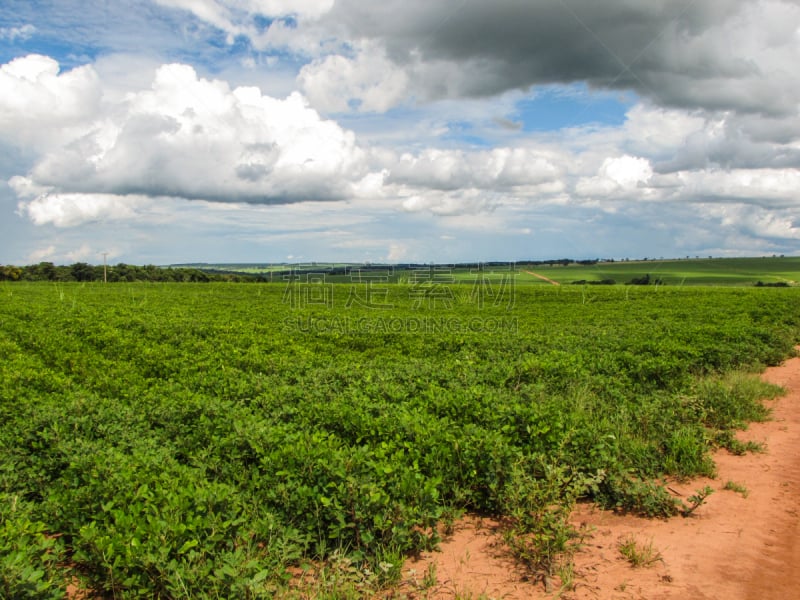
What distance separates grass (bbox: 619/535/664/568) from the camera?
14.0ft

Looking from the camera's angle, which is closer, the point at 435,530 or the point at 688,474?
the point at 435,530

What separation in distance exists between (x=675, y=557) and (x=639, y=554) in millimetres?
376

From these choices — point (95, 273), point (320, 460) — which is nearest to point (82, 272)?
point (95, 273)

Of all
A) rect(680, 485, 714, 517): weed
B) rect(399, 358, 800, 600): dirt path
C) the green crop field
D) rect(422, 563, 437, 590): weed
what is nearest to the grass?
rect(399, 358, 800, 600): dirt path

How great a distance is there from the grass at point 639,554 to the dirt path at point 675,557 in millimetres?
50

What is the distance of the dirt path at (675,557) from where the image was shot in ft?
12.9

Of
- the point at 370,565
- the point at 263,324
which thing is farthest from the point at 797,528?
the point at 263,324

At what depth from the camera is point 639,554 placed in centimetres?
430

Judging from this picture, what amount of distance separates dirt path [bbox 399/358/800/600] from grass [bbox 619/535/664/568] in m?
0.05

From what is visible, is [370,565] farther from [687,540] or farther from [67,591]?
[687,540]

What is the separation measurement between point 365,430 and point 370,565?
210 cm

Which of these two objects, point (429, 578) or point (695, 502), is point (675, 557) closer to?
point (695, 502)

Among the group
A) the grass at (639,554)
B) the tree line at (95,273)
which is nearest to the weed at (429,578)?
the grass at (639,554)

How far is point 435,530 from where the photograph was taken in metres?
4.59
